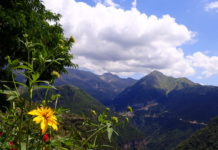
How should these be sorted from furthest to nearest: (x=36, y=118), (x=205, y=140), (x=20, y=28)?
(x=205, y=140)
(x=20, y=28)
(x=36, y=118)

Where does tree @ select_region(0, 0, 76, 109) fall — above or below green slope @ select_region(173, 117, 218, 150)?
above

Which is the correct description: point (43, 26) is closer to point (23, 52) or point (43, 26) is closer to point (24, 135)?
point (23, 52)

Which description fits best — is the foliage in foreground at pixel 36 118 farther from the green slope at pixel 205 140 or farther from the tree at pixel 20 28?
the green slope at pixel 205 140

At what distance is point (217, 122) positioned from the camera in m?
168

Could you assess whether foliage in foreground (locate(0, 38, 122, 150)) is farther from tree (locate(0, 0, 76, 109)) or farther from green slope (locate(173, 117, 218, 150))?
green slope (locate(173, 117, 218, 150))

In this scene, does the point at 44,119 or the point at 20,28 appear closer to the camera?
the point at 44,119

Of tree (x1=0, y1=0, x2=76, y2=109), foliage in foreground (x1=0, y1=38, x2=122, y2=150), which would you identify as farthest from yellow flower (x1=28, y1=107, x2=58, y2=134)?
tree (x1=0, y1=0, x2=76, y2=109)

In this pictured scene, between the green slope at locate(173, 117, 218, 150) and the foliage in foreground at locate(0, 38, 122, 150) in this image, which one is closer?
the foliage in foreground at locate(0, 38, 122, 150)

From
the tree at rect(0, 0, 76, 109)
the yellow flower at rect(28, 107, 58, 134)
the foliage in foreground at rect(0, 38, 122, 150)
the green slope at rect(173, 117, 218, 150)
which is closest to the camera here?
the yellow flower at rect(28, 107, 58, 134)

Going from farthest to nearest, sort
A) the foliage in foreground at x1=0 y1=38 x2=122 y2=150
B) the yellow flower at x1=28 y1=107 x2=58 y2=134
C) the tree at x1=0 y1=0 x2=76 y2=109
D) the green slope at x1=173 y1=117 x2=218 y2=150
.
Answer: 1. the green slope at x1=173 y1=117 x2=218 y2=150
2. the tree at x1=0 y1=0 x2=76 y2=109
3. the foliage in foreground at x1=0 y1=38 x2=122 y2=150
4. the yellow flower at x1=28 y1=107 x2=58 y2=134

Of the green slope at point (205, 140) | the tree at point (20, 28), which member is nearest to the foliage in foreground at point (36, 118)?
the tree at point (20, 28)

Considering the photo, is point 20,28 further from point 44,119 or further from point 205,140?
point 205,140

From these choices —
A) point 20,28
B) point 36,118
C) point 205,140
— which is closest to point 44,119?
point 36,118

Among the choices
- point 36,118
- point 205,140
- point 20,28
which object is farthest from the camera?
Answer: point 205,140
